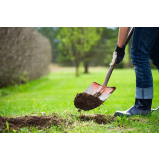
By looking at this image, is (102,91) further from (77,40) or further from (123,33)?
(77,40)

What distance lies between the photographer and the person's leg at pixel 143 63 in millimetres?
2064

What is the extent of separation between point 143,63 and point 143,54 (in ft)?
0.36

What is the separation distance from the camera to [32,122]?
2.02m

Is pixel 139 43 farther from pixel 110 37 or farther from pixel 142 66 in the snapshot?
pixel 110 37

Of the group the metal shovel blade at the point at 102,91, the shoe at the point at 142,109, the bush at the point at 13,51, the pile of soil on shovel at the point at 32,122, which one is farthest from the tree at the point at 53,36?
the shoe at the point at 142,109

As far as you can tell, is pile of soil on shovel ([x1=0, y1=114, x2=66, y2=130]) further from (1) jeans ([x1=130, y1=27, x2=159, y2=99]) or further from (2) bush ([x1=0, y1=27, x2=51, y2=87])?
(2) bush ([x1=0, y1=27, x2=51, y2=87])

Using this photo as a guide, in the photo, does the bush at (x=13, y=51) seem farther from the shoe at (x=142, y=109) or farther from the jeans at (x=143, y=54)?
the shoe at (x=142, y=109)

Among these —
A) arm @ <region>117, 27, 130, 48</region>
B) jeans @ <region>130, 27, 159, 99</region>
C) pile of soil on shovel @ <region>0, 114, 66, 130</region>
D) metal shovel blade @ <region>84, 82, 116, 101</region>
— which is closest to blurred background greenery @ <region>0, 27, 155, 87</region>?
pile of soil on shovel @ <region>0, 114, 66, 130</region>

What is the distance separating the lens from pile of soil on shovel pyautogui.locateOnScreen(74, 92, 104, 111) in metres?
2.08

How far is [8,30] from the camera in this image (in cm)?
407

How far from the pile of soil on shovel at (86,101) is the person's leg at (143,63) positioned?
379 mm
